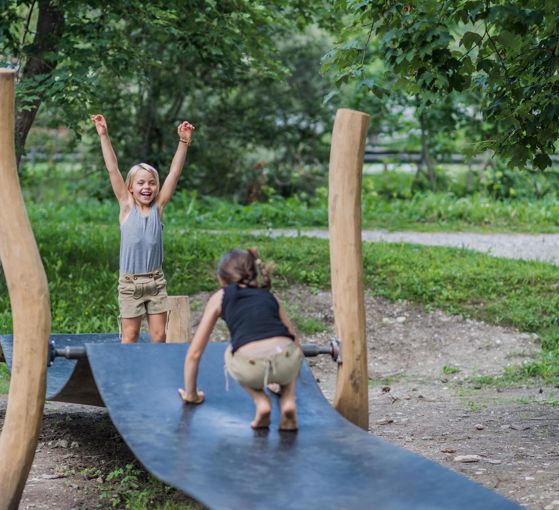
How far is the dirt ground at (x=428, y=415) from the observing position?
563cm

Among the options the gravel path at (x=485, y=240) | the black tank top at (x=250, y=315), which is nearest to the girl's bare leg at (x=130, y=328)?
the black tank top at (x=250, y=315)

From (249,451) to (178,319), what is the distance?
96.8 inches

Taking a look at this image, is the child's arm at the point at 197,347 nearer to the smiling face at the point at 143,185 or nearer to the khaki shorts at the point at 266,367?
the khaki shorts at the point at 266,367

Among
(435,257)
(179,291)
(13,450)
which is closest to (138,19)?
(179,291)

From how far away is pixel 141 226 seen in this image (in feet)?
19.6

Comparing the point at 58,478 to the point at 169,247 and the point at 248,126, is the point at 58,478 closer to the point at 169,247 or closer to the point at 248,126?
the point at 169,247

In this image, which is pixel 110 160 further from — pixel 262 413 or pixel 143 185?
pixel 262 413

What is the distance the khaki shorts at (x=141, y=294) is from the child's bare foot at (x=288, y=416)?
162 cm

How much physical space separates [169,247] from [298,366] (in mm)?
6765

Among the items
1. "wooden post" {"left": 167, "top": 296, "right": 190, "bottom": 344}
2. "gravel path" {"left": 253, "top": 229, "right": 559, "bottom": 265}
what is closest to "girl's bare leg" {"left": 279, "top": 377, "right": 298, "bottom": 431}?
"wooden post" {"left": 167, "top": 296, "right": 190, "bottom": 344}

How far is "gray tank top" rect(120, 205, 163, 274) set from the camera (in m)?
5.96

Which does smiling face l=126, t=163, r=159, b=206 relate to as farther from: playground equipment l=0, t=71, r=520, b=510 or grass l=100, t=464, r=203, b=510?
grass l=100, t=464, r=203, b=510

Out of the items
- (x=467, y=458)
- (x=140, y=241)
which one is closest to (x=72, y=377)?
(x=140, y=241)

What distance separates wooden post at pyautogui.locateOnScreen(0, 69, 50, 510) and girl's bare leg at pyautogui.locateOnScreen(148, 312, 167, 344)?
134 cm
